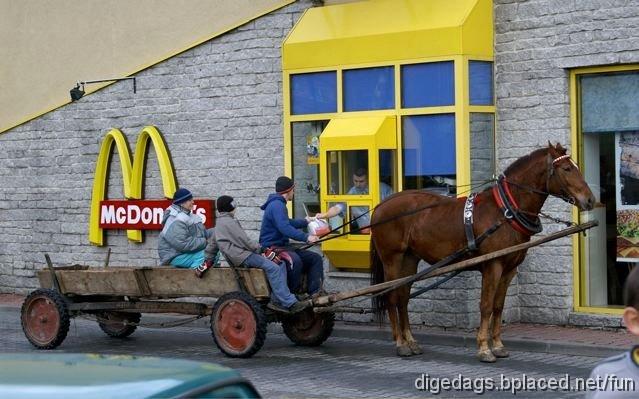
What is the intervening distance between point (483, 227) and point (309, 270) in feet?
6.82

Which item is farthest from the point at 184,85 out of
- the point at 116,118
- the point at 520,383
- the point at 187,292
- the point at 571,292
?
the point at 520,383

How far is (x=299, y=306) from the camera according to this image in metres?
12.0

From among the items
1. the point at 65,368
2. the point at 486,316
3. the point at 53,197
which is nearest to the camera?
the point at 65,368

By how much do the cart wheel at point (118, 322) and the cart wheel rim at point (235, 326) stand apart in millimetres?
1841

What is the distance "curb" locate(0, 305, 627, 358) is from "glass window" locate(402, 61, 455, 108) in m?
2.79

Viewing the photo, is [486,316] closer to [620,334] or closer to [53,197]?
[620,334]

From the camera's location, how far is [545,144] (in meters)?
13.7

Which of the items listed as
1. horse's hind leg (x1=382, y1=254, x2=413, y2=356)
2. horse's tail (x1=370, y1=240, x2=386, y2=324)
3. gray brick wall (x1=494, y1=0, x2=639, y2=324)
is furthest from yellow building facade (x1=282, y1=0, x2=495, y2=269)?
horse's hind leg (x1=382, y1=254, x2=413, y2=356)

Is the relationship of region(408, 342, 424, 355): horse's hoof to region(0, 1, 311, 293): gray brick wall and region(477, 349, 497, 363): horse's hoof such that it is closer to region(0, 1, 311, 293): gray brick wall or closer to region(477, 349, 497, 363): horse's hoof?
region(477, 349, 497, 363): horse's hoof

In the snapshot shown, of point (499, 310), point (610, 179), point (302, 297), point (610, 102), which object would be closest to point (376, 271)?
point (302, 297)

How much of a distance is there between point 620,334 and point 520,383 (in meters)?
3.02

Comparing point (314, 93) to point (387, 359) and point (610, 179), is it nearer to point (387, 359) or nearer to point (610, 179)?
point (610, 179)

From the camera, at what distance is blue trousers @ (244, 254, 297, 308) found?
1202cm

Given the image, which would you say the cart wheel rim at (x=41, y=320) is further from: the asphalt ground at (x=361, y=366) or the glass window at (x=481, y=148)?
the glass window at (x=481, y=148)
